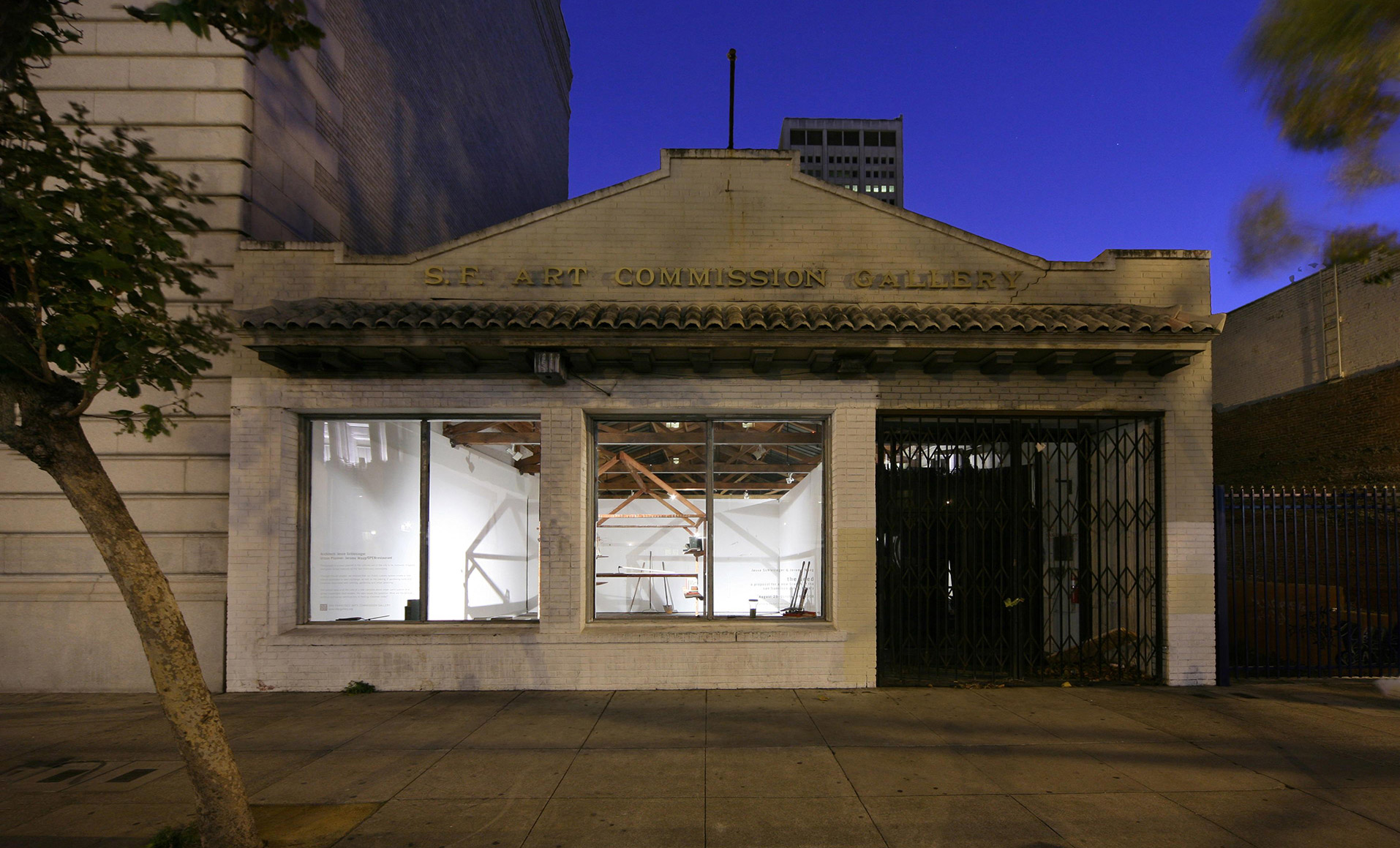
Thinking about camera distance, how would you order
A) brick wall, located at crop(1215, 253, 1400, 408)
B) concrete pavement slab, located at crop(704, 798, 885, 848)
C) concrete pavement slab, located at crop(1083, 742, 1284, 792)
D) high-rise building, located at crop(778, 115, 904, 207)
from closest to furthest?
concrete pavement slab, located at crop(704, 798, 885, 848)
concrete pavement slab, located at crop(1083, 742, 1284, 792)
brick wall, located at crop(1215, 253, 1400, 408)
high-rise building, located at crop(778, 115, 904, 207)

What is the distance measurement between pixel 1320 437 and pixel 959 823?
54.8 ft

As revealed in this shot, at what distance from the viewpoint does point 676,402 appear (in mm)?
8938

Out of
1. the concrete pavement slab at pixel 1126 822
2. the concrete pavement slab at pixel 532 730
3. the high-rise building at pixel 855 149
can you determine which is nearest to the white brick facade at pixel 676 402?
the concrete pavement slab at pixel 532 730

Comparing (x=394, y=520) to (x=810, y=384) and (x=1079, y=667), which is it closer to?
(x=810, y=384)

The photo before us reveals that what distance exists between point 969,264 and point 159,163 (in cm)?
963

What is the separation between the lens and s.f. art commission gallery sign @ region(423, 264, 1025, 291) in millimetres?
9219

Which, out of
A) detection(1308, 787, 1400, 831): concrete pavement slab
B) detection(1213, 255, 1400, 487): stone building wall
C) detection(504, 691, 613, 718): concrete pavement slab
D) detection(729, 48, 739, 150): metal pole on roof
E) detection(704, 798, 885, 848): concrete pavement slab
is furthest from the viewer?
detection(1213, 255, 1400, 487): stone building wall

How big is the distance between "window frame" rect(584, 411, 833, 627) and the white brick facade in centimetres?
9

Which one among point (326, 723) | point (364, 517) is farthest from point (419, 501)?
point (326, 723)

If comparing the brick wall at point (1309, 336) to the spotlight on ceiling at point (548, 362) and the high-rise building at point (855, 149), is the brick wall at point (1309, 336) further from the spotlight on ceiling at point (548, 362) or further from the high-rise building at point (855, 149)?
the high-rise building at point (855, 149)

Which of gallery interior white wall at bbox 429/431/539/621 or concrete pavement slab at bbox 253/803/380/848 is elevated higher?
gallery interior white wall at bbox 429/431/539/621

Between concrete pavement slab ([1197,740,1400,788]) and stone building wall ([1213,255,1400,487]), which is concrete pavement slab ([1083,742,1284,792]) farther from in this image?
stone building wall ([1213,255,1400,487])

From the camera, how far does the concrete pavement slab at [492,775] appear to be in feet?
18.8

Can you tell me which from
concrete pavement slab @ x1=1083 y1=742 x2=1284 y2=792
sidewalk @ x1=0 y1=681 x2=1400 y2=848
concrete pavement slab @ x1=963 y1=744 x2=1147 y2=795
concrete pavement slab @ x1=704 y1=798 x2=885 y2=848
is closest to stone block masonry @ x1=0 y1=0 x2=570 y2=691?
sidewalk @ x1=0 y1=681 x2=1400 y2=848
